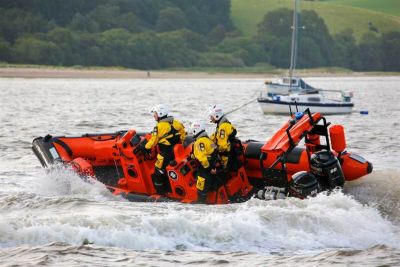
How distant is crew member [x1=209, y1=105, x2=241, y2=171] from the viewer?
10883 millimetres

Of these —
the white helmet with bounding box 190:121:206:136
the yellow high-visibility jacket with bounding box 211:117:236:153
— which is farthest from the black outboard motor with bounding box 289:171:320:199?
the white helmet with bounding box 190:121:206:136

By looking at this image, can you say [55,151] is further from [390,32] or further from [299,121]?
[390,32]

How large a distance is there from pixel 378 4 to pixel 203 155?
5510 inches

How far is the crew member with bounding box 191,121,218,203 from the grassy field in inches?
4282

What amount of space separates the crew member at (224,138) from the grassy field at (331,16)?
356ft

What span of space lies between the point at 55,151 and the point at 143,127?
43.5 ft

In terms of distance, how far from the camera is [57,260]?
26.6 ft

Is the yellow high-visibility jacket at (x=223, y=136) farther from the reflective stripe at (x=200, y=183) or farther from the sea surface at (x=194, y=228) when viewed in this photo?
the sea surface at (x=194, y=228)

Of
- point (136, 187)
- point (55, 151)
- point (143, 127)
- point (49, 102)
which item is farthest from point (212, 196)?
point (49, 102)

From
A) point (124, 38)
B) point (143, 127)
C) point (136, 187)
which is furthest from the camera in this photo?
point (124, 38)

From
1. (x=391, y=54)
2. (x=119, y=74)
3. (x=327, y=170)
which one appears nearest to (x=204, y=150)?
(x=327, y=170)

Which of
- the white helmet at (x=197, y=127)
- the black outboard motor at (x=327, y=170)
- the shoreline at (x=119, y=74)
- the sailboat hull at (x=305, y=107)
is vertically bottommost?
the shoreline at (x=119, y=74)

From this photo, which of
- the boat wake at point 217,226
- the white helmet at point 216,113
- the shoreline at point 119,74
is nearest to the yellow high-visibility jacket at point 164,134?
the white helmet at point 216,113

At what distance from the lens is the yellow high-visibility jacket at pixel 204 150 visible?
10.6m
